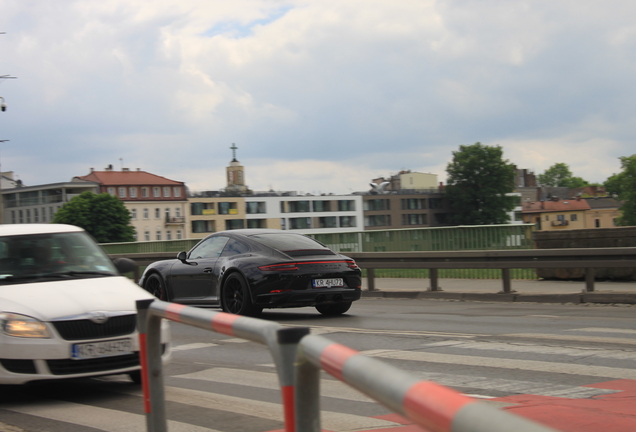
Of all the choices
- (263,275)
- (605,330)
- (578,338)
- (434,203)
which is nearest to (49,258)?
(263,275)

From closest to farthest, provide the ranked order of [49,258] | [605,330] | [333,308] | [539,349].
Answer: [49,258] < [539,349] < [605,330] < [333,308]

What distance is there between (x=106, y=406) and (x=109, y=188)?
435 ft

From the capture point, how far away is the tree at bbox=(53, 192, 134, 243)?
108 metres

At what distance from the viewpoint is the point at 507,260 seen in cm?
1584

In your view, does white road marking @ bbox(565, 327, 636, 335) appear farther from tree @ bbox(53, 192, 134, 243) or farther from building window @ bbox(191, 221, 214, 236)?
building window @ bbox(191, 221, 214, 236)

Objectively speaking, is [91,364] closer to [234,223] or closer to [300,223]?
[234,223]

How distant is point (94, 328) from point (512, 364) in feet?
11.9

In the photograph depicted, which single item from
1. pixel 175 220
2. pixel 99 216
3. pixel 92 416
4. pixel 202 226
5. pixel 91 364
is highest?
pixel 99 216

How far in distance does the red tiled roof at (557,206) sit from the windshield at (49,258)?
16419cm

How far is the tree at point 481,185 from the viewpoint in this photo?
112688mm

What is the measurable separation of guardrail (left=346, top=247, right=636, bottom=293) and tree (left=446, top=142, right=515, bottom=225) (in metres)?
96.2

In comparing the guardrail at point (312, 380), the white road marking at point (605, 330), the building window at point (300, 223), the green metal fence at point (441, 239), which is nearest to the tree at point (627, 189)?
the building window at point (300, 223)

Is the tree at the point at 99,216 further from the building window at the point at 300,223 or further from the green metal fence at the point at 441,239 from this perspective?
the green metal fence at the point at 441,239

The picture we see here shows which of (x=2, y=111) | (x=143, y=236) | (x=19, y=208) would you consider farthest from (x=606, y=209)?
(x=2, y=111)
